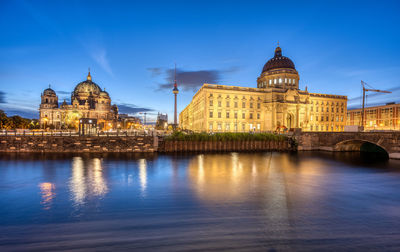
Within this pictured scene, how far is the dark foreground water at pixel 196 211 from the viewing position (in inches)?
283

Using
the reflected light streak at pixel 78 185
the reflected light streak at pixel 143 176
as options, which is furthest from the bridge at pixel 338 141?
the reflected light streak at pixel 78 185

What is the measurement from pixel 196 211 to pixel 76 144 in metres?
27.6

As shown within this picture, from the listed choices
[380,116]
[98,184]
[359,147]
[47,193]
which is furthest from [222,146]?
[380,116]

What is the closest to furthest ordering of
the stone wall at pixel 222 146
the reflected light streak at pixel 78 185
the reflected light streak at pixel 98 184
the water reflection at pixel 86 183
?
1. the reflected light streak at pixel 78 185
2. the water reflection at pixel 86 183
3. the reflected light streak at pixel 98 184
4. the stone wall at pixel 222 146

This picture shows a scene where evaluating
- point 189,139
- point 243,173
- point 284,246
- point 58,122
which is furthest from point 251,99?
point 58,122

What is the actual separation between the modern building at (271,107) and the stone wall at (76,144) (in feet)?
89.4

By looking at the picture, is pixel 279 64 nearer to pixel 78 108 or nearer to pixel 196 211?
pixel 196 211

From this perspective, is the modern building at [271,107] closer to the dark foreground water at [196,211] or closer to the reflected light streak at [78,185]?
the reflected light streak at [78,185]

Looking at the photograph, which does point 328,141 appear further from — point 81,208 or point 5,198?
point 5,198

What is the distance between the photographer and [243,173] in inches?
728

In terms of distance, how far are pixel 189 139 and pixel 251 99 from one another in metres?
40.0

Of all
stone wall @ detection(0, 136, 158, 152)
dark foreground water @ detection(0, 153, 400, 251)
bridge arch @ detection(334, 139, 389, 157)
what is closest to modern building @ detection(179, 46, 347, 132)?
bridge arch @ detection(334, 139, 389, 157)

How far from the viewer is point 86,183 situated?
48.1 feet

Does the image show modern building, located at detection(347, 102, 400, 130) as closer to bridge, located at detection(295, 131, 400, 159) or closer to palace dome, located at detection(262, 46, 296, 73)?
palace dome, located at detection(262, 46, 296, 73)
